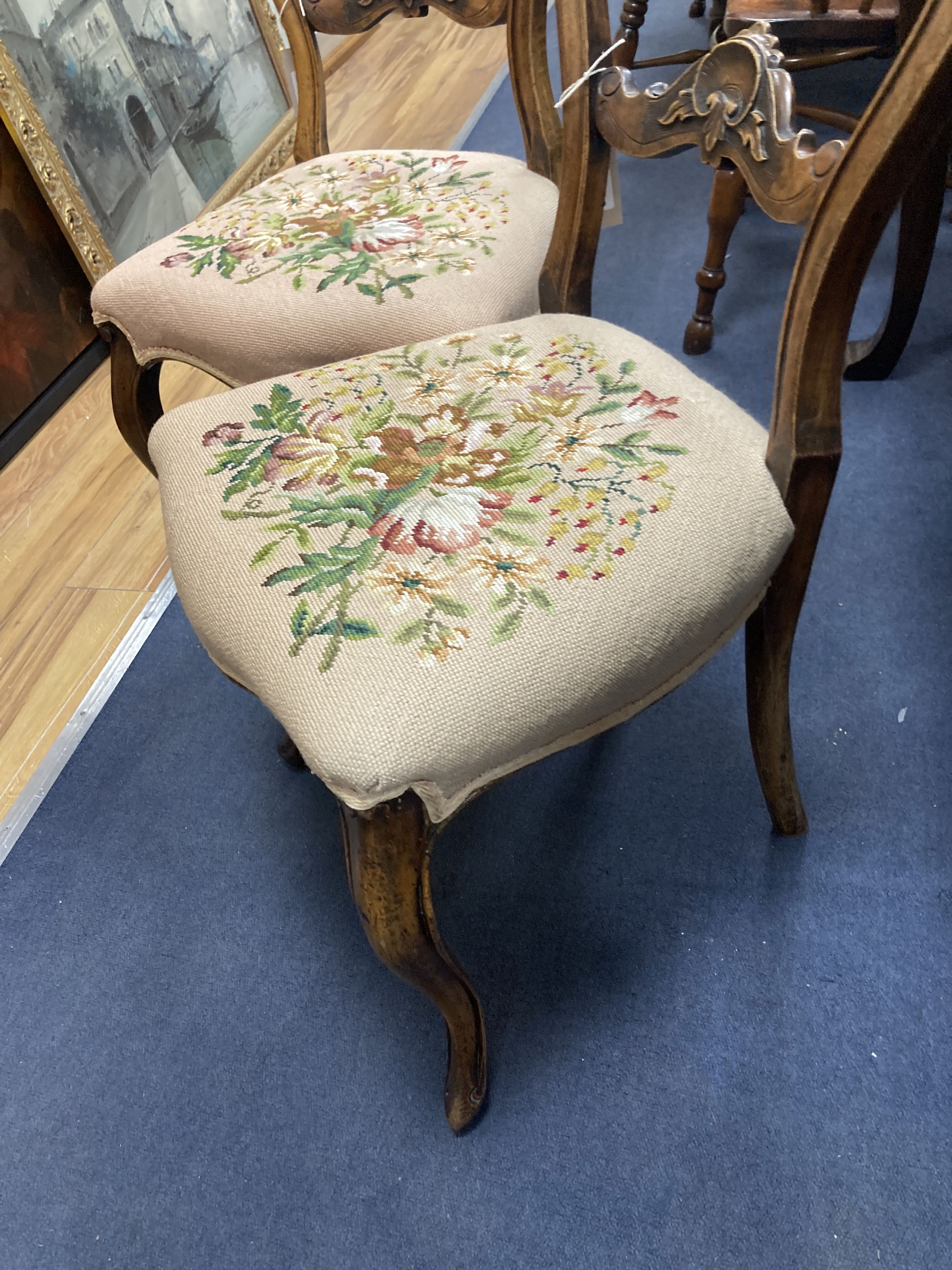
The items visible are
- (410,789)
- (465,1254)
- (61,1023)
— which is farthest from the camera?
(61,1023)

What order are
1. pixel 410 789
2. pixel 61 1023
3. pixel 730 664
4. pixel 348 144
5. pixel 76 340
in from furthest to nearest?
pixel 348 144
pixel 76 340
pixel 730 664
pixel 61 1023
pixel 410 789

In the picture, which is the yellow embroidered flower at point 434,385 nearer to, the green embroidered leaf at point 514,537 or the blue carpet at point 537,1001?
the green embroidered leaf at point 514,537

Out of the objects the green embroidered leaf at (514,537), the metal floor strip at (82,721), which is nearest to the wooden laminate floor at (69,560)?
the metal floor strip at (82,721)

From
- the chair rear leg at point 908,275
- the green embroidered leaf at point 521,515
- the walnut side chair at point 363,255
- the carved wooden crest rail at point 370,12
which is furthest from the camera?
the chair rear leg at point 908,275

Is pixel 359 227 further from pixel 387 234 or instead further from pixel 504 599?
pixel 504 599

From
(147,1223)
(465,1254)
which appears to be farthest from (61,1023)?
(465,1254)

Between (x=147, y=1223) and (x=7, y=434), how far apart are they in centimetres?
128

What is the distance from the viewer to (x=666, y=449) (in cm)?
61

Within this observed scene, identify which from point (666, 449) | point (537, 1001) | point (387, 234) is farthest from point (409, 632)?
point (387, 234)

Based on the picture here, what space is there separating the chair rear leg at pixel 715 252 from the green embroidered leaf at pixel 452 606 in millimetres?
892

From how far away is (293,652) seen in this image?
0.53 metres

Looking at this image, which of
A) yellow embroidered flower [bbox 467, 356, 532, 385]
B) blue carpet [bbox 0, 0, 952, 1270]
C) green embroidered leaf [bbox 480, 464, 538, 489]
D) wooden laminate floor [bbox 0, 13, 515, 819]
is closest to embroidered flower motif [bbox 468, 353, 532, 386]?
yellow embroidered flower [bbox 467, 356, 532, 385]

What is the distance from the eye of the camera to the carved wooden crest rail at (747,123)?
56 cm

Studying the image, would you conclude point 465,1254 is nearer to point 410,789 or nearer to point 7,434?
point 410,789
